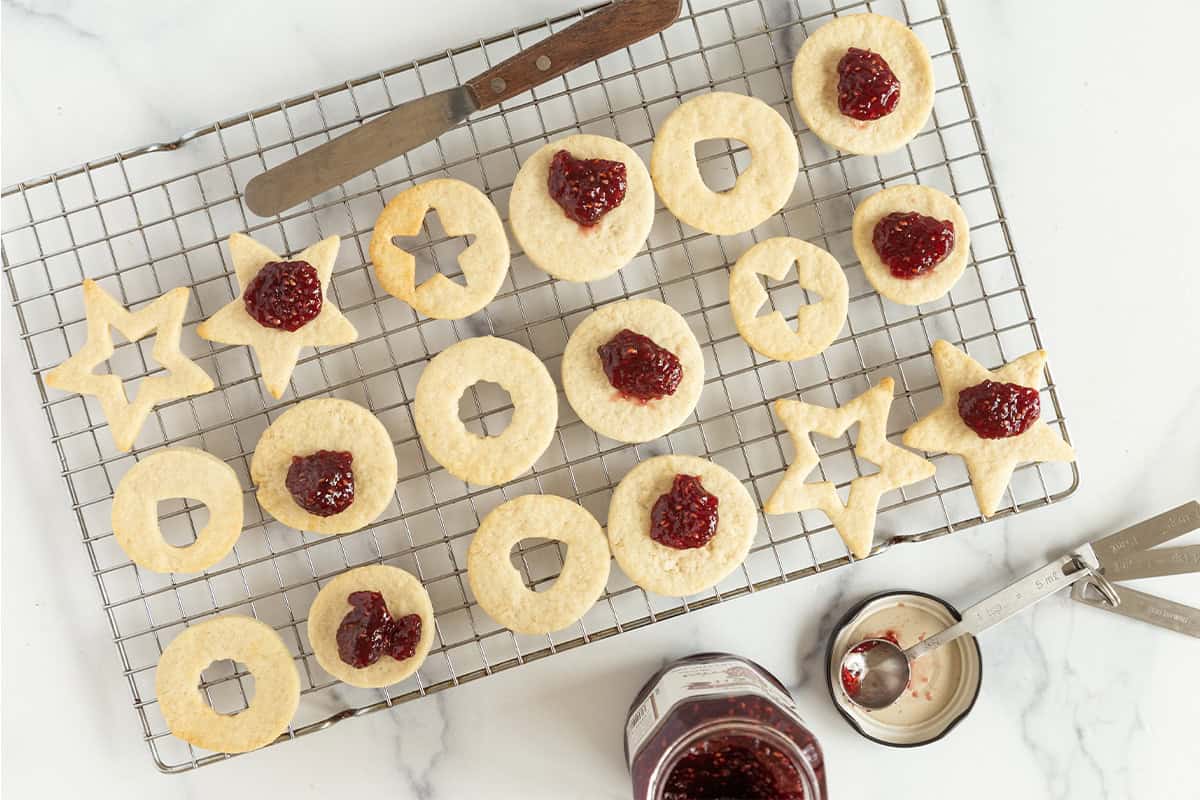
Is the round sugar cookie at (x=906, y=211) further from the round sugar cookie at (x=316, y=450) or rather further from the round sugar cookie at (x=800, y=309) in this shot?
the round sugar cookie at (x=316, y=450)

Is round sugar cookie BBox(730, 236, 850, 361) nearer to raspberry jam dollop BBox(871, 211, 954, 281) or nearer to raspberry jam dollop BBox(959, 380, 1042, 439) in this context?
raspberry jam dollop BBox(871, 211, 954, 281)

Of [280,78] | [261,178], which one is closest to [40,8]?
[280,78]

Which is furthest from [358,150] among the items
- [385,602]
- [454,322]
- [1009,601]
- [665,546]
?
[1009,601]

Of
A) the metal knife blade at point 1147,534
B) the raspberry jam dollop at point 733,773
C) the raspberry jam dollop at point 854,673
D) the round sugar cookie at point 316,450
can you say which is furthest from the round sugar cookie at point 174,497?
the metal knife blade at point 1147,534

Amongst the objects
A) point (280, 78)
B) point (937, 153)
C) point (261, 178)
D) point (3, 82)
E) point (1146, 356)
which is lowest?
point (1146, 356)

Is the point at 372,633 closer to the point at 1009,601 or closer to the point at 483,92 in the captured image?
the point at 483,92

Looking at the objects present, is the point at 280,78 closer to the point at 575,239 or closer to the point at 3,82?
the point at 3,82

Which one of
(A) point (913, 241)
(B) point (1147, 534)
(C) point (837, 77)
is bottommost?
(B) point (1147, 534)
